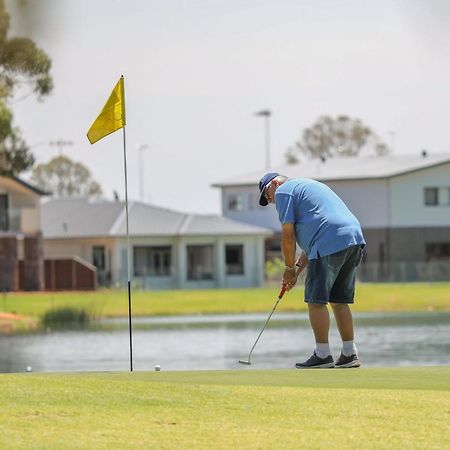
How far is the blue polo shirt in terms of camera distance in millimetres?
14961

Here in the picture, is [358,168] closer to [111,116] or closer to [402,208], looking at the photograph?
[402,208]

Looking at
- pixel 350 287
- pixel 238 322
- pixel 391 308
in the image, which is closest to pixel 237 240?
pixel 391 308

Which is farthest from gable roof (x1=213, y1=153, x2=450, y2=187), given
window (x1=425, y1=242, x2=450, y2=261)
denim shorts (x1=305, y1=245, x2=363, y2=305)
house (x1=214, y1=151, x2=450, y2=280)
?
denim shorts (x1=305, y1=245, x2=363, y2=305)

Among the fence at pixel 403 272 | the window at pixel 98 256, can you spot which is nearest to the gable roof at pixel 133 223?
the window at pixel 98 256

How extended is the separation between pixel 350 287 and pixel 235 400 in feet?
11.2

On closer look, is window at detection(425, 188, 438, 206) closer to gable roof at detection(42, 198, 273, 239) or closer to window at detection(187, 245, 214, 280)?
gable roof at detection(42, 198, 273, 239)

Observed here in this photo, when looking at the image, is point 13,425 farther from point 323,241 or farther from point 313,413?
point 323,241

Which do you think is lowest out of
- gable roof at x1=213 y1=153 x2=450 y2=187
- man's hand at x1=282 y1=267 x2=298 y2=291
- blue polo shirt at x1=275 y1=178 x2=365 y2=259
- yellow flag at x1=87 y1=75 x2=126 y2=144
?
man's hand at x1=282 y1=267 x2=298 y2=291

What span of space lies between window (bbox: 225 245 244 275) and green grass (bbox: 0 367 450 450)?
72479 mm

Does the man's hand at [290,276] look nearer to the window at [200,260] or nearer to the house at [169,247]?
the house at [169,247]

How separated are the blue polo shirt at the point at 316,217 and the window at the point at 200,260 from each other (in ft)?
234

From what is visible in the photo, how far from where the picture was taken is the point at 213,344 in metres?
41.8

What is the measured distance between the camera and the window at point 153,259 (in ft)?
284

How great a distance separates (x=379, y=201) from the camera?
87625 millimetres
